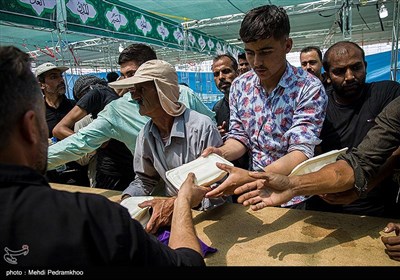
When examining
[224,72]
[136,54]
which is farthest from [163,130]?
[224,72]

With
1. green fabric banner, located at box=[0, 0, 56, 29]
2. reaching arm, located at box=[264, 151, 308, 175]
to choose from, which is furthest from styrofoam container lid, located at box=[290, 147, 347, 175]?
green fabric banner, located at box=[0, 0, 56, 29]

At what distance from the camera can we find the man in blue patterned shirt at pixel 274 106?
1434 millimetres

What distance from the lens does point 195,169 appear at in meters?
1.37

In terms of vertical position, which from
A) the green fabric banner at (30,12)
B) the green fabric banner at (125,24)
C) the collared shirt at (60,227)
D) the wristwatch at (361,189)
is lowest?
the wristwatch at (361,189)

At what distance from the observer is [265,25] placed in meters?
1.47

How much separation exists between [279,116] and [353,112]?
18.6 inches

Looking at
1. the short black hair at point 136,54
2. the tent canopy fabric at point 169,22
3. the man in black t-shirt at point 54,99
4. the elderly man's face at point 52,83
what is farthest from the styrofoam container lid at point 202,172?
the tent canopy fabric at point 169,22

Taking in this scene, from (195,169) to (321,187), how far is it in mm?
538

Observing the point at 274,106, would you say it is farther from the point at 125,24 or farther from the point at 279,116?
the point at 125,24

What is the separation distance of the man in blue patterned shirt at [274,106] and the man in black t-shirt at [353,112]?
10.5 inches

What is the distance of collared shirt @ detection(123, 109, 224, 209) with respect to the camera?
60.8 inches

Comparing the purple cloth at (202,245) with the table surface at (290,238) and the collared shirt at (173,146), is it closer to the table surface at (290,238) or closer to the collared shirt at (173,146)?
the table surface at (290,238)

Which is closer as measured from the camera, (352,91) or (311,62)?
(352,91)

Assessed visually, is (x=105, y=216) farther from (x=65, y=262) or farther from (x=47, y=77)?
(x=47, y=77)
